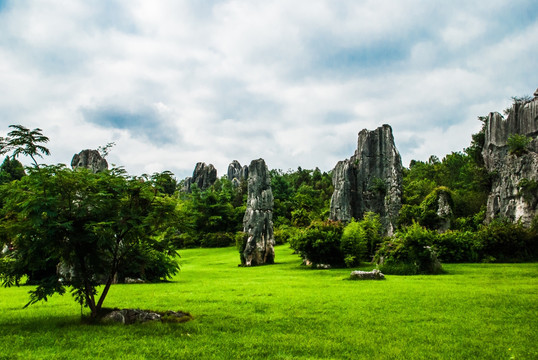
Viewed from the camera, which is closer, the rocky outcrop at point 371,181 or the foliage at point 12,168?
the foliage at point 12,168

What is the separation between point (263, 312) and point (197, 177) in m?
93.9

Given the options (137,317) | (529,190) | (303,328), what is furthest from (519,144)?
(137,317)

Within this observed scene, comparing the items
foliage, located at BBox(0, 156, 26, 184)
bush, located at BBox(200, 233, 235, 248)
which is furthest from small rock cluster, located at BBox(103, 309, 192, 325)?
bush, located at BBox(200, 233, 235, 248)

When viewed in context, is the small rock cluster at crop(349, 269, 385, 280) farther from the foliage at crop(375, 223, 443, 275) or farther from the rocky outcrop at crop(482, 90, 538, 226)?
the rocky outcrop at crop(482, 90, 538, 226)

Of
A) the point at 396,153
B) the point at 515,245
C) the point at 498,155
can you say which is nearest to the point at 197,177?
the point at 396,153

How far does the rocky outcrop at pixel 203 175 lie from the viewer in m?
99.5

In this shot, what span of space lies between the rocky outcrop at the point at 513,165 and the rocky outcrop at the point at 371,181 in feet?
32.3

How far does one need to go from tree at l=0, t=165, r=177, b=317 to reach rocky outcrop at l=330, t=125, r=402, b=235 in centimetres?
3615

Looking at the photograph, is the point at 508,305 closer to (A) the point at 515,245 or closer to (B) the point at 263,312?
(B) the point at 263,312

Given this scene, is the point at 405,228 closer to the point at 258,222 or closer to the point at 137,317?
the point at 258,222

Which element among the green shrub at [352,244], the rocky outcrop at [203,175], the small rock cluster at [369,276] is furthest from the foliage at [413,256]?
the rocky outcrop at [203,175]

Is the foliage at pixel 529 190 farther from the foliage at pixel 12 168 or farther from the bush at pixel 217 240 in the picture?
the foliage at pixel 12 168

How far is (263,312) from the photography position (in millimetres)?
9031

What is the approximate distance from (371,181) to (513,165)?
14590 mm
